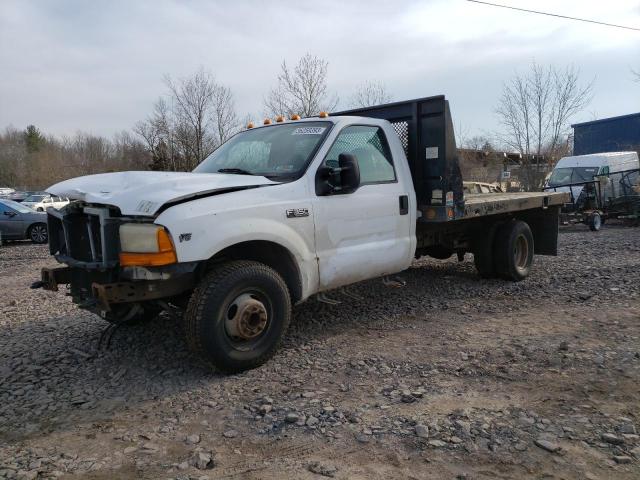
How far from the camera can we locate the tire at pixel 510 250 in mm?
6973

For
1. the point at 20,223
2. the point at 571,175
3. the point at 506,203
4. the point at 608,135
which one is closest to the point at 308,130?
the point at 506,203

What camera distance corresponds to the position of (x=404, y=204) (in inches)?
211

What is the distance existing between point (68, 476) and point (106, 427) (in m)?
0.55

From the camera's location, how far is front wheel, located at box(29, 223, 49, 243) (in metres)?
14.9

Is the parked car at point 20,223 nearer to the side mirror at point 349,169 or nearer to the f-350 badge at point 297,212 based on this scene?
the f-350 badge at point 297,212

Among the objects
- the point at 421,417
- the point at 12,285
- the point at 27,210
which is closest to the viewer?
the point at 421,417

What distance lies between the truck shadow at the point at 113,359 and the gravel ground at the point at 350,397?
0.06 feet

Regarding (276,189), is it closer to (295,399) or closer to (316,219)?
(316,219)

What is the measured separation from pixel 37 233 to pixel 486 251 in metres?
13.2

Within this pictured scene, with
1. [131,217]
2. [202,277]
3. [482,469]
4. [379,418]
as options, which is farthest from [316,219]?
[482,469]

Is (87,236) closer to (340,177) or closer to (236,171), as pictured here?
(236,171)

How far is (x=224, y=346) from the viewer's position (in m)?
3.88

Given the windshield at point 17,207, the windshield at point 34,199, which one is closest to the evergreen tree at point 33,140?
the windshield at point 34,199

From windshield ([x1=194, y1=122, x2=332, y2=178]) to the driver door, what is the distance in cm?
23
